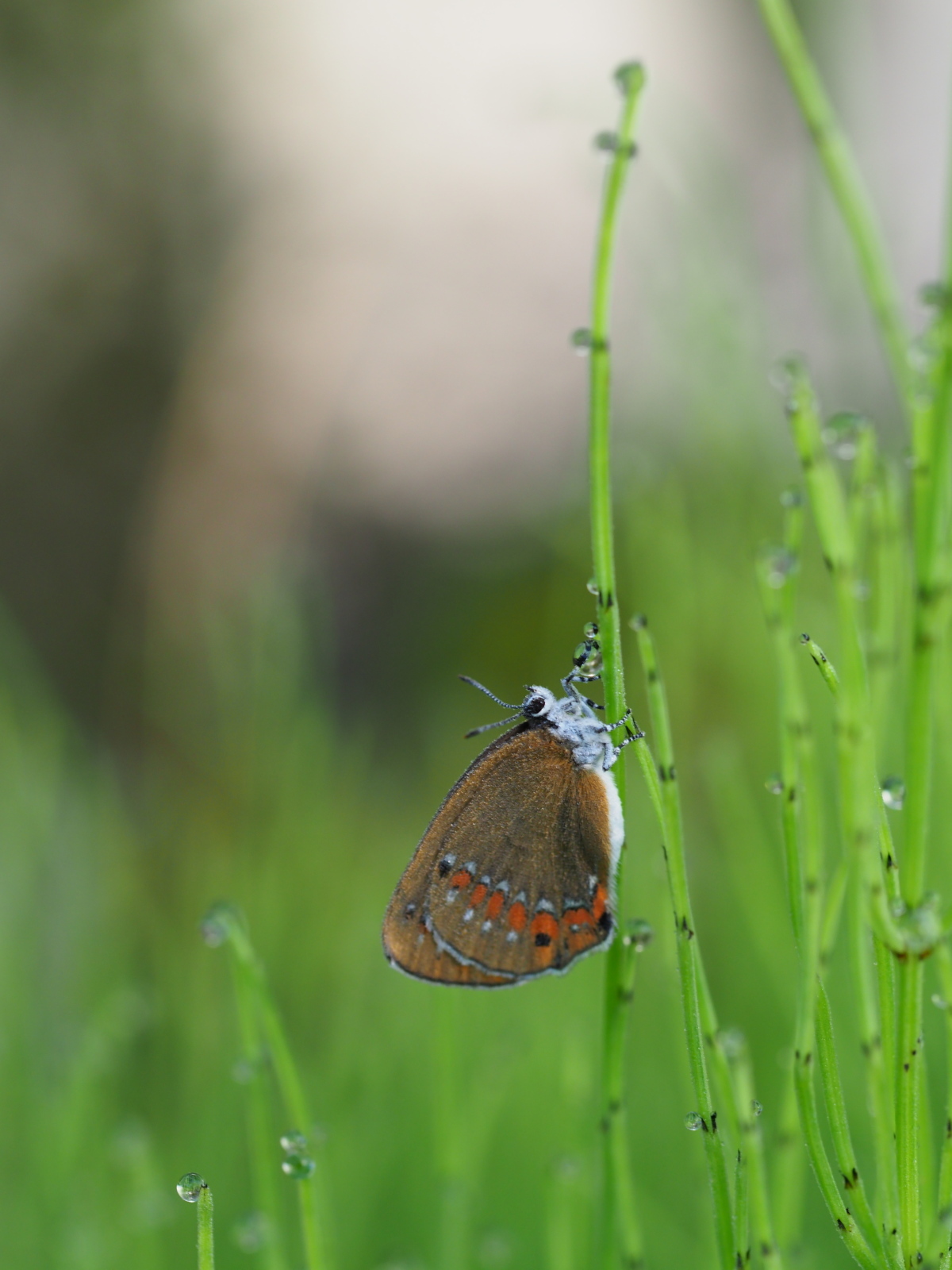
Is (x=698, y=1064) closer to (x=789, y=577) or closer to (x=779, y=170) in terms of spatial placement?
(x=789, y=577)

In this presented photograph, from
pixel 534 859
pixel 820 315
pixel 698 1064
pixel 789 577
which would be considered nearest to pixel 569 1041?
pixel 534 859

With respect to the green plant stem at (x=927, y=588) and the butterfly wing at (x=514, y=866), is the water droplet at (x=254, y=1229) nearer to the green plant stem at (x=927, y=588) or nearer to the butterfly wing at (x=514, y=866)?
the butterfly wing at (x=514, y=866)

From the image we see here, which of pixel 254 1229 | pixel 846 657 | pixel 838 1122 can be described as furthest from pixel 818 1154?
pixel 254 1229

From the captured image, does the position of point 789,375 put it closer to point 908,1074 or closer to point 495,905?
point 908,1074

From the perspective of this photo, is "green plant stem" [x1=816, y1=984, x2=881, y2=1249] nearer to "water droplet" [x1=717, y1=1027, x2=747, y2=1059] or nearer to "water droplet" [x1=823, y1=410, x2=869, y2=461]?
"water droplet" [x1=717, y1=1027, x2=747, y2=1059]

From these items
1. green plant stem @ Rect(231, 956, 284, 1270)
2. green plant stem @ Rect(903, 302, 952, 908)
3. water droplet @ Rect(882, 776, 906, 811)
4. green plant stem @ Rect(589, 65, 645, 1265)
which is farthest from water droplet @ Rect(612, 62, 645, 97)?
green plant stem @ Rect(231, 956, 284, 1270)

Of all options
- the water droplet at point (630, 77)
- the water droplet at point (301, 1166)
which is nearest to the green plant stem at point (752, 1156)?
the water droplet at point (301, 1166)
